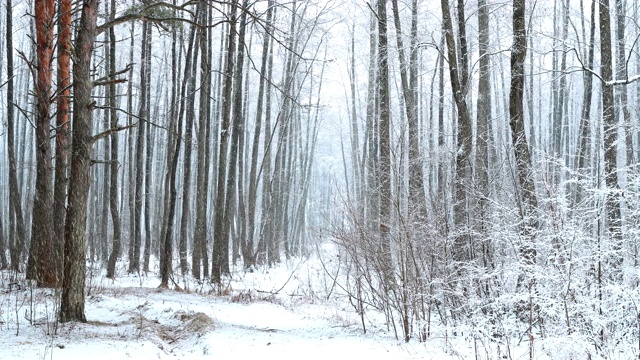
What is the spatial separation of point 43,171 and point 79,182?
4195 millimetres

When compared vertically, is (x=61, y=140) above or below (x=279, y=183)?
below

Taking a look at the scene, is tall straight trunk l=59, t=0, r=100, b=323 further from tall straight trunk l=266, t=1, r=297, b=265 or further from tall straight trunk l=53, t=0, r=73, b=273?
tall straight trunk l=266, t=1, r=297, b=265

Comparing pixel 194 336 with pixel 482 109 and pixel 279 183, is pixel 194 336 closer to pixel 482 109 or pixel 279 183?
pixel 482 109

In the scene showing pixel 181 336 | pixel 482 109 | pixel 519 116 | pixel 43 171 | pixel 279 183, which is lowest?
pixel 181 336

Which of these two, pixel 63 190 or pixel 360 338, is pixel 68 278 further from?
pixel 63 190

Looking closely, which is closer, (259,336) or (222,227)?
(259,336)

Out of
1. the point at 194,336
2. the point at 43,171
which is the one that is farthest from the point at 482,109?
the point at 43,171

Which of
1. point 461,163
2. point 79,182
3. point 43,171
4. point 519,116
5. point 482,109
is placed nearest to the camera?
point 79,182

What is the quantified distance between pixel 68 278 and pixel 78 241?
Answer: 0.39 metres

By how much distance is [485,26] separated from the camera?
980cm

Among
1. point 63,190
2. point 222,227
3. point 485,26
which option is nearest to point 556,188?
point 485,26

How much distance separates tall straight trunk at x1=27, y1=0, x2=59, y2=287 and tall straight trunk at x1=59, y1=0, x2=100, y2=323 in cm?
339

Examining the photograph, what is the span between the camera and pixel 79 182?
17.9 feet

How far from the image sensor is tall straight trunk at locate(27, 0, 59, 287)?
8.53m
